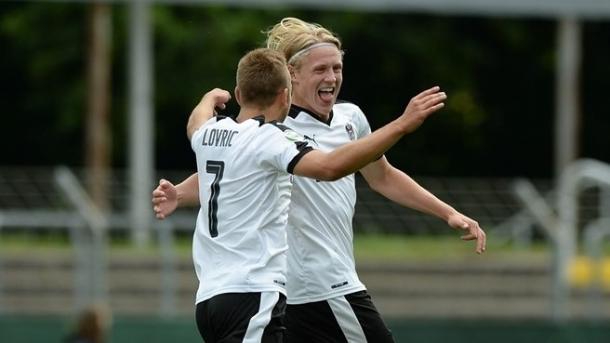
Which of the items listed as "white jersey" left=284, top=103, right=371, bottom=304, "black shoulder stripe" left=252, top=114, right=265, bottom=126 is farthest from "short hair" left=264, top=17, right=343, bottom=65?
"black shoulder stripe" left=252, top=114, right=265, bottom=126

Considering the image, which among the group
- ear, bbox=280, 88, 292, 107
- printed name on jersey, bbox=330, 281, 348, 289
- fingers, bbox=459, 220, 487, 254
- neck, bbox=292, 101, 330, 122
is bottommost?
printed name on jersey, bbox=330, 281, 348, 289

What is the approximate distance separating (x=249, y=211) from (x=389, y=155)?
850 inches

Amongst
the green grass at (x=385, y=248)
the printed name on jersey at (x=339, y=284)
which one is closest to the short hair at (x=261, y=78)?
the printed name on jersey at (x=339, y=284)

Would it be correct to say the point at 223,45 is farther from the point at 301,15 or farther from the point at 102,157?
the point at 102,157

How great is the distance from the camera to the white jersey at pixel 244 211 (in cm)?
612

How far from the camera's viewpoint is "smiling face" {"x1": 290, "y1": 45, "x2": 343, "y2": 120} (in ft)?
22.5

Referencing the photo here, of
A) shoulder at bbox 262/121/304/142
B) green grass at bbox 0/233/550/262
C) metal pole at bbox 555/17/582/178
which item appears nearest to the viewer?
shoulder at bbox 262/121/304/142

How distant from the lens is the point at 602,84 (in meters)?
30.7

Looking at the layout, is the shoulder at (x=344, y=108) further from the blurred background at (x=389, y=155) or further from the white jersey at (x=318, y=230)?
the blurred background at (x=389, y=155)

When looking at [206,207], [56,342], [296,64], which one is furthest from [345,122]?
[56,342]

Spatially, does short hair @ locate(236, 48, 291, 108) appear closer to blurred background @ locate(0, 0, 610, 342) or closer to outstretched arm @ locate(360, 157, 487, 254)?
outstretched arm @ locate(360, 157, 487, 254)

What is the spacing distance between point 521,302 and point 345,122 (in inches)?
399

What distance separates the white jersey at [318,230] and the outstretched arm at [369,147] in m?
0.89

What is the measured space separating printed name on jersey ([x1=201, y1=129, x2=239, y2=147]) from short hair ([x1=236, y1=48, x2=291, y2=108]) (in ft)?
0.46
